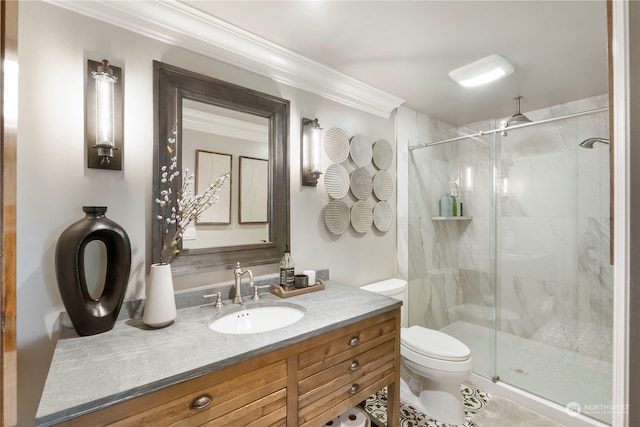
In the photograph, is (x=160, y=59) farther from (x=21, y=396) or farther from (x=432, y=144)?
(x=432, y=144)

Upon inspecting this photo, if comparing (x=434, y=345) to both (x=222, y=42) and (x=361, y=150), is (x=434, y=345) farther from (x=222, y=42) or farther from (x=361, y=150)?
(x=222, y=42)

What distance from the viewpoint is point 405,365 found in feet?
6.68

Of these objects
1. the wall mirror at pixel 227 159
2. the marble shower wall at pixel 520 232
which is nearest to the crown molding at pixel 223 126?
the wall mirror at pixel 227 159

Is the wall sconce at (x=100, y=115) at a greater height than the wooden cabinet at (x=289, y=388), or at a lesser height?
greater

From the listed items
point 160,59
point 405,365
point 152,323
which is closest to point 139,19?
point 160,59

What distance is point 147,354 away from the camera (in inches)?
38.4

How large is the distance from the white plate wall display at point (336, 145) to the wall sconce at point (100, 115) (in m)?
1.27

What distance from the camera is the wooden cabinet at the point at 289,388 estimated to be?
0.85 metres

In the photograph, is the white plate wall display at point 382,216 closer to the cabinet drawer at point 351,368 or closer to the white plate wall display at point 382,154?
the white plate wall display at point 382,154

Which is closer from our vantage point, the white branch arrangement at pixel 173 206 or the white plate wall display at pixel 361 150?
the white branch arrangement at pixel 173 206

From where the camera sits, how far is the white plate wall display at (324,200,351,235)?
2.07 metres

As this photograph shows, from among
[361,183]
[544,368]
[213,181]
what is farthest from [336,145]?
[544,368]

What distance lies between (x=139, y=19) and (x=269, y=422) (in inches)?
72.2

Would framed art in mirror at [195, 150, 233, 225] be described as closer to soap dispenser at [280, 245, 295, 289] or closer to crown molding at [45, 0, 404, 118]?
soap dispenser at [280, 245, 295, 289]
